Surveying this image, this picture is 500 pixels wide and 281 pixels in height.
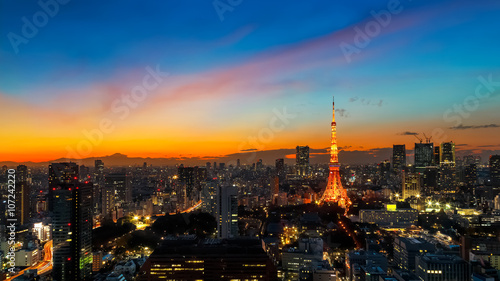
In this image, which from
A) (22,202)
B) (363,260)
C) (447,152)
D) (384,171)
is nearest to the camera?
(363,260)

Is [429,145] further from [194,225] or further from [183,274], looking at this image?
[183,274]

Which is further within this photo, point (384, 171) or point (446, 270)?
point (384, 171)

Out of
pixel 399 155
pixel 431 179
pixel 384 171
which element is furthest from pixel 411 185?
pixel 399 155

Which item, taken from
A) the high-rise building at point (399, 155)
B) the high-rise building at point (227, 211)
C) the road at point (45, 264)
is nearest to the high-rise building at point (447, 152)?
the high-rise building at point (399, 155)

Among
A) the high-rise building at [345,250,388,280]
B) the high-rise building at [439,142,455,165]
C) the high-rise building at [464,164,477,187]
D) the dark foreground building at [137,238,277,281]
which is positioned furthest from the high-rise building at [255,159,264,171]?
the dark foreground building at [137,238,277,281]

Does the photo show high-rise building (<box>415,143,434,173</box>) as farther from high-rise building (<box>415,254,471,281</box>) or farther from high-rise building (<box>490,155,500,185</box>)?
high-rise building (<box>415,254,471,281</box>)

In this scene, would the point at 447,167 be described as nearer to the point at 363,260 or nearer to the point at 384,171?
the point at 384,171
